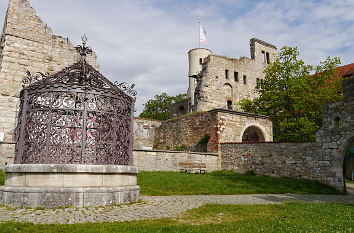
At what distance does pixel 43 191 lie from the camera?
5.45m

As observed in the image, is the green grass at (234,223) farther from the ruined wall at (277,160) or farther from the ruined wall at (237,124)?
the ruined wall at (237,124)

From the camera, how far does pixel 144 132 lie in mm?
23875

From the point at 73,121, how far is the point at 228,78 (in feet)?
79.0

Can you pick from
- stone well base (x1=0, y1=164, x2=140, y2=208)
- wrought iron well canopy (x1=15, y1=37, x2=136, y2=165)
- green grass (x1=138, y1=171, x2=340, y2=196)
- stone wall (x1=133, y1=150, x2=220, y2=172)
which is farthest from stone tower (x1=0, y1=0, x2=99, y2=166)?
stone well base (x1=0, y1=164, x2=140, y2=208)

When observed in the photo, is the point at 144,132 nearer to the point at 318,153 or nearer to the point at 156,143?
the point at 156,143

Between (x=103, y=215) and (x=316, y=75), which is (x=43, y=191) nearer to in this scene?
(x=103, y=215)

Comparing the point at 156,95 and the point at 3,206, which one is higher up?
the point at 156,95

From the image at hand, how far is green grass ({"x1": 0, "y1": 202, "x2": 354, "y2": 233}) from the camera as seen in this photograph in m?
3.74

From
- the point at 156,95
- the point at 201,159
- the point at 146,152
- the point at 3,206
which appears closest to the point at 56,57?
the point at 146,152

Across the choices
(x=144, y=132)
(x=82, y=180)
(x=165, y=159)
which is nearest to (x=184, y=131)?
(x=165, y=159)

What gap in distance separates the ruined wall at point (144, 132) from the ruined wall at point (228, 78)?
4.40 meters

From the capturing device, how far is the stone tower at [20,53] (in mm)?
14445

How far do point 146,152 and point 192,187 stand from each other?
17.0 ft

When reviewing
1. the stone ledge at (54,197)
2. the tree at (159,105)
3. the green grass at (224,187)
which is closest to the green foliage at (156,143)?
the green grass at (224,187)
